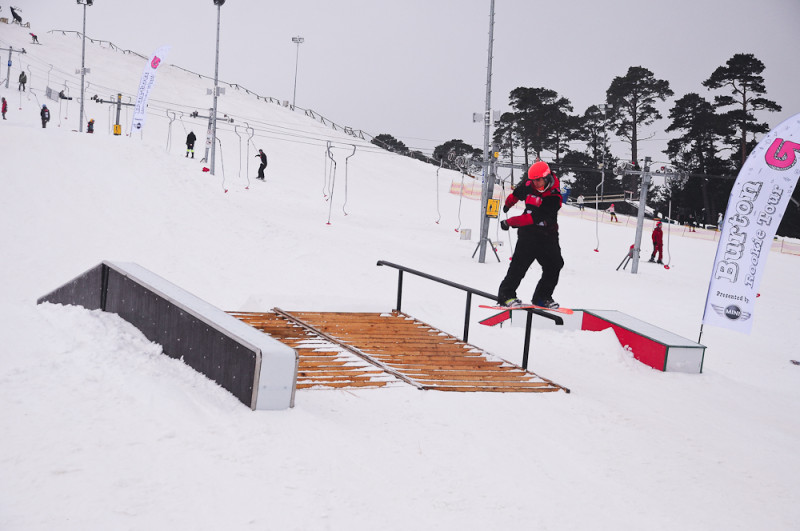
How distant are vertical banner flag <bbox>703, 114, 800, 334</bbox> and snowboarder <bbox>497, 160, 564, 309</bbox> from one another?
4.46 m

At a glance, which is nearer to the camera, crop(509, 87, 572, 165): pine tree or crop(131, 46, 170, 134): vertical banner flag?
crop(131, 46, 170, 134): vertical banner flag

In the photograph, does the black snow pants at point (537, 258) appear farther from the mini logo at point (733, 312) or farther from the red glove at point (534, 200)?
the mini logo at point (733, 312)

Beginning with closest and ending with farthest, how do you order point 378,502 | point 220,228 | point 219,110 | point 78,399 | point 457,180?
point 378,502 → point 78,399 → point 220,228 → point 457,180 → point 219,110

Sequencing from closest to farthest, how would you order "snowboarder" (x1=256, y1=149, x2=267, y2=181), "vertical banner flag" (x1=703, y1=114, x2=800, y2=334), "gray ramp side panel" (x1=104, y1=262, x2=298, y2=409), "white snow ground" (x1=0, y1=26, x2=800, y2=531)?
"white snow ground" (x1=0, y1=26, x2=800, y2=531)
"gray ramp side panel" (x1=104, y1=262, x2=298, y2=409)
"vertical banner flag" (x1=703, y1=114, x2=800, y2=334)
"snowboarder" (x1=256, y1=149, x2=267, y2=181)

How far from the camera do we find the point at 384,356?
7582 millimetres

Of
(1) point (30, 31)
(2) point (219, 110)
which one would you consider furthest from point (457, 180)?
(1) point (30, 31)

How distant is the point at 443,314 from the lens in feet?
40.9

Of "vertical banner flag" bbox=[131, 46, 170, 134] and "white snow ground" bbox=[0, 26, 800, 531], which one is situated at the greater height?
"vertical banner flag" bbox=[131, 46, 170, 134]

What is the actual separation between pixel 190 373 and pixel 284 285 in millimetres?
9645

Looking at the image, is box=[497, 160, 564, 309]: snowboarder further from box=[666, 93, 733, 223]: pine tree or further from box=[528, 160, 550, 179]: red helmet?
box=[666, 93, 733, 223]: pine tree

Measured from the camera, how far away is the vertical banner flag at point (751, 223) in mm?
9844

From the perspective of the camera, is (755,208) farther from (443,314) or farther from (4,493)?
(4,493)

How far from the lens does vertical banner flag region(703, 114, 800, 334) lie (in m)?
9.84

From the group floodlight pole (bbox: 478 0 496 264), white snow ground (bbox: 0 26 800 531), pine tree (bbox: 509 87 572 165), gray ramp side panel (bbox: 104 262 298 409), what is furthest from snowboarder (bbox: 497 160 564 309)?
pine tree (bbox: 509 87 572 165)
